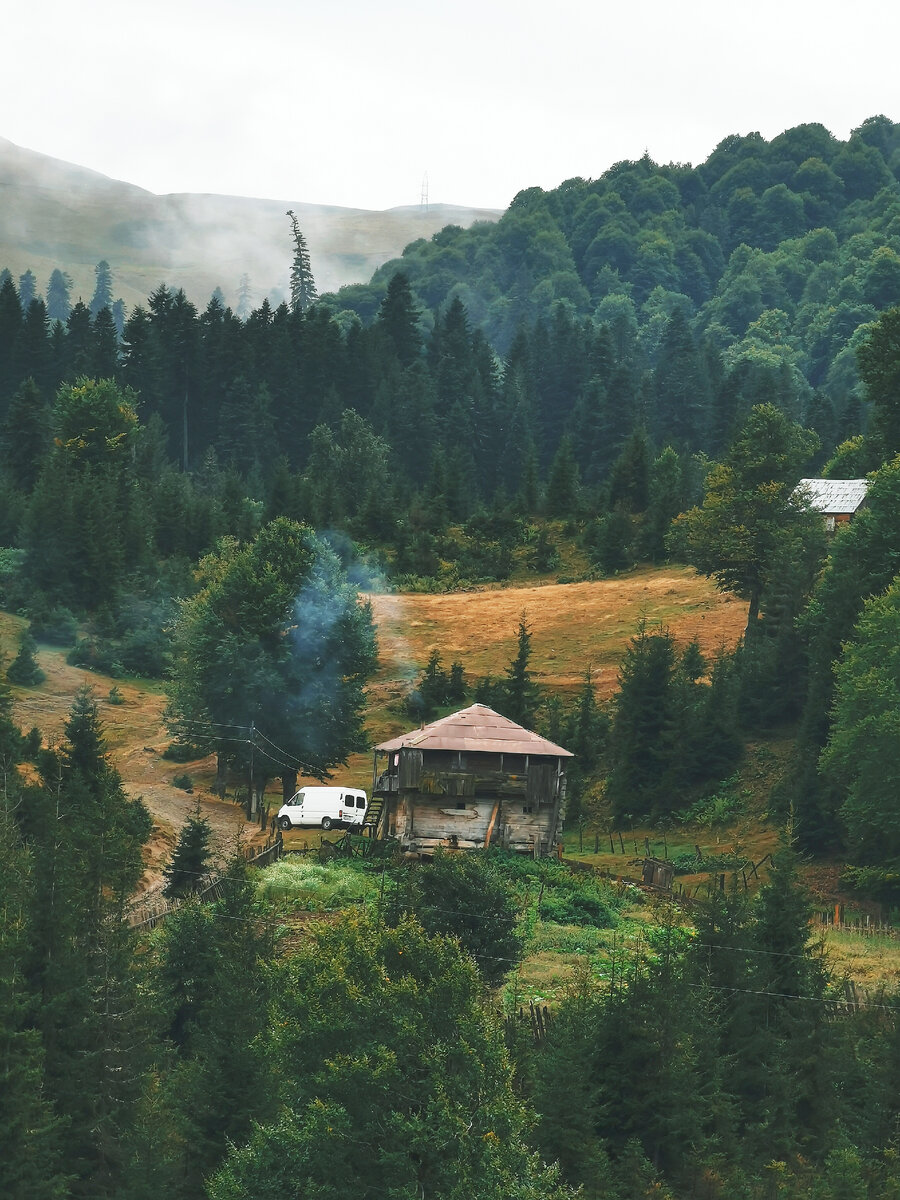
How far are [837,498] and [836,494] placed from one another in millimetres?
434

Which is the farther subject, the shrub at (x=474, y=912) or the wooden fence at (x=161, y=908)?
the wooden fence at (x=161, y=908)

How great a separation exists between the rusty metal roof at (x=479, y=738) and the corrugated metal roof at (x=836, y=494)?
112ft

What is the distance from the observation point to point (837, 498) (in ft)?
299

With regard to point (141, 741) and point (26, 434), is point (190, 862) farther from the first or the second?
point (26, 434)

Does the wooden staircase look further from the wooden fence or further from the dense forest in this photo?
the wooden fence

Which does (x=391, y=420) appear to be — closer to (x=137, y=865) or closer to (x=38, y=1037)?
(x=137, y=865)

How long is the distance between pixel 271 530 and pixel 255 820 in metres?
12.0

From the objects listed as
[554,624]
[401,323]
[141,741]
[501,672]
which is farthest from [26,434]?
[401,323]

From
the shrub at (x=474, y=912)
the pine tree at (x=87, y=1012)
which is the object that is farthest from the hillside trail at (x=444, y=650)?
the pine tree at (x=87, y=1012)

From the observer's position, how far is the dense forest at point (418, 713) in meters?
30.5

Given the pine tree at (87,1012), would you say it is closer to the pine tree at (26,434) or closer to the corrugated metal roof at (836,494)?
the corrugated metal roof at (836,494)

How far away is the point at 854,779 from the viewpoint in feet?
193

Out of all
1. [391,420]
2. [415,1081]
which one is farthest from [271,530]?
[391,420]

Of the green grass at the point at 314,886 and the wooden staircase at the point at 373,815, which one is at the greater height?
the green grass at the point at 314,886
